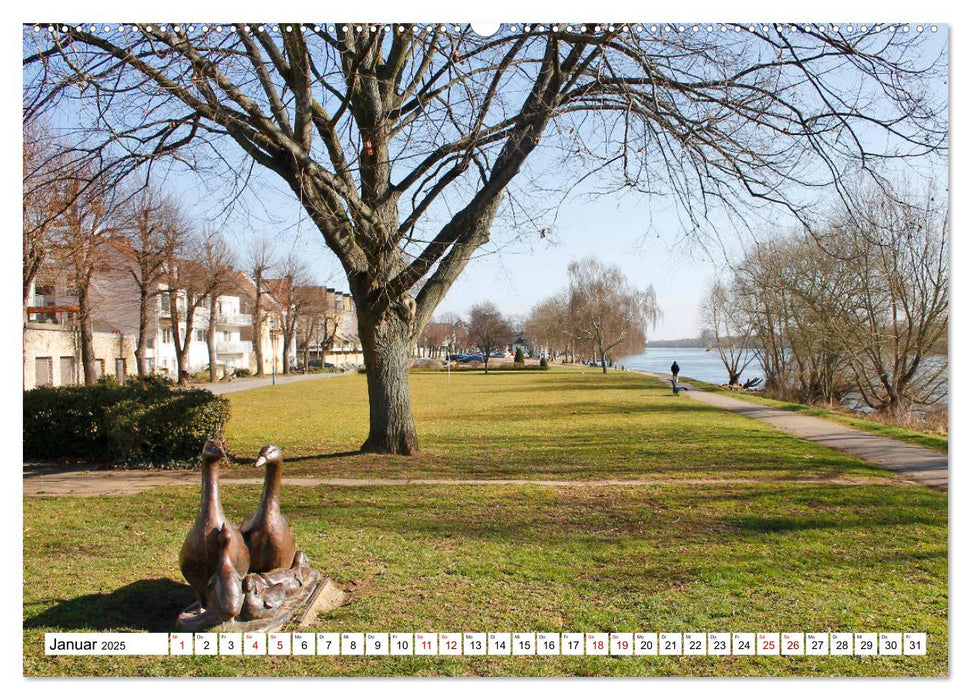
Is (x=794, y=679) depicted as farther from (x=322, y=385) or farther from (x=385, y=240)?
(x=322, y=385)

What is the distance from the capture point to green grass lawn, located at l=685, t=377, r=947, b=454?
684cm

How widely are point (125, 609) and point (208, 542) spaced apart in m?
0.84

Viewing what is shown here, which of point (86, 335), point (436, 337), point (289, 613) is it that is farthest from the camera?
point (436, 337)

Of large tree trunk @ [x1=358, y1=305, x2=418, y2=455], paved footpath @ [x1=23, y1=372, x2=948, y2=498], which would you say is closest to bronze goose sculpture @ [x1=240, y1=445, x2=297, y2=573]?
paved footpath @ [x1=23, y1=372, x2=948, y2=498]

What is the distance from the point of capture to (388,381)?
7867 millimetres

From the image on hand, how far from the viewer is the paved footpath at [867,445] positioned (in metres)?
6.65

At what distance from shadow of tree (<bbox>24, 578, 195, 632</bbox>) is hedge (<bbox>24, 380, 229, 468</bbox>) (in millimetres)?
4809

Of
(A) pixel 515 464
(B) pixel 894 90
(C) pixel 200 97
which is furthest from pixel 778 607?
(C) pixel 200 97

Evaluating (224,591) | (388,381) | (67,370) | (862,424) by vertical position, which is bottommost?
(862,424)

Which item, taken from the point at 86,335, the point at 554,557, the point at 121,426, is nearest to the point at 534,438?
the point at 121,426

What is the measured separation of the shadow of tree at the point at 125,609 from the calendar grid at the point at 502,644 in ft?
1.22

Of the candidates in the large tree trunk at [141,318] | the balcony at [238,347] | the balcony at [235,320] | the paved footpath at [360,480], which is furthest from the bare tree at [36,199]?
the balcony at [238,347]

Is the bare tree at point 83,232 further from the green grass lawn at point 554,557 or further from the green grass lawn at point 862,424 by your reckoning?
the green grass lawn at point 862,424

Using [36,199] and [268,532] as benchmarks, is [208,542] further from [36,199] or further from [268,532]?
[36,199]
